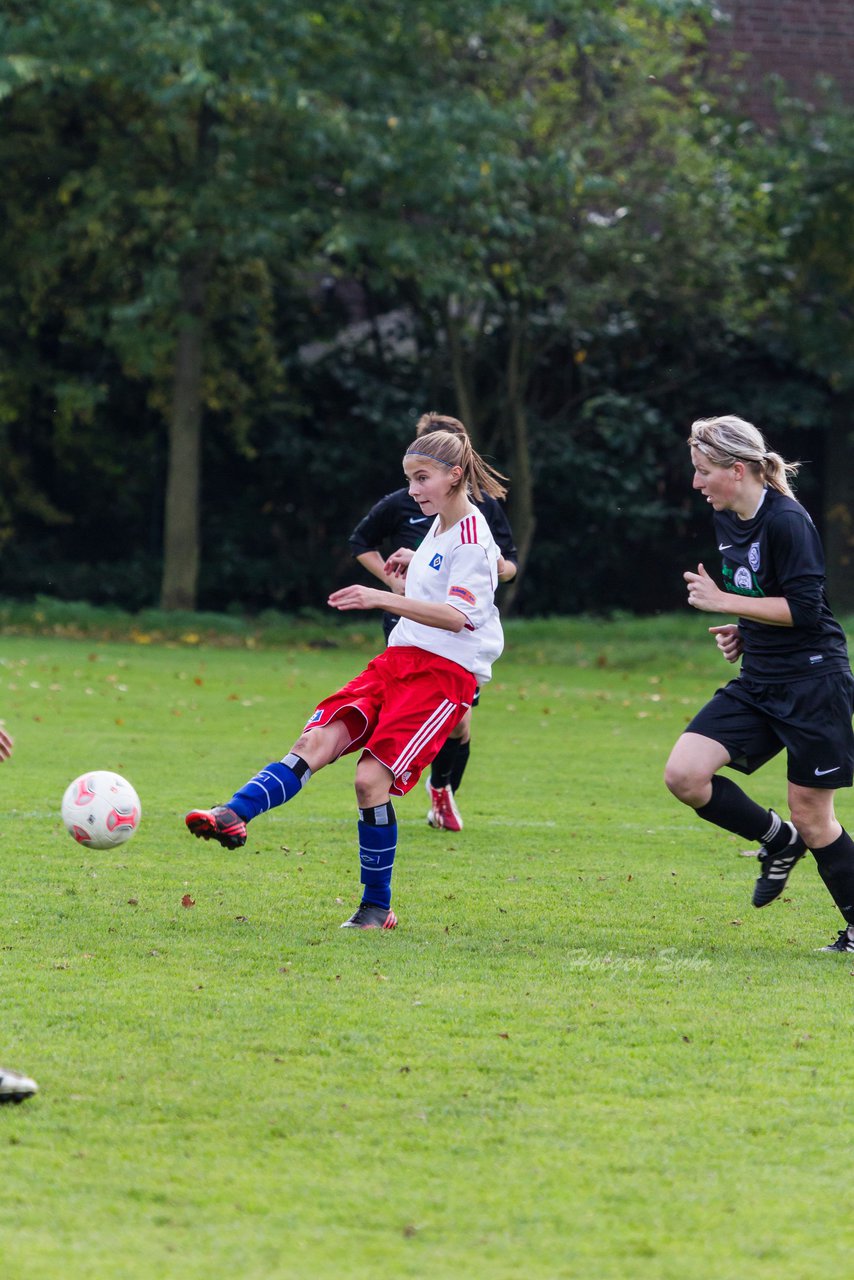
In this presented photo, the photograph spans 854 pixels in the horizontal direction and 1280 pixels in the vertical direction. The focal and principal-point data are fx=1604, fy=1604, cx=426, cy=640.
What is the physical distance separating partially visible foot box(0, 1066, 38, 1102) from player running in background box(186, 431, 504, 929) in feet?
6.92

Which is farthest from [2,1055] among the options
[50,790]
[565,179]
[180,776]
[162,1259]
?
[565,179]

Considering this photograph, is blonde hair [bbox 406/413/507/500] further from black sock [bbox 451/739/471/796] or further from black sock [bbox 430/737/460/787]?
black sock [bbox 451/739/471/796]

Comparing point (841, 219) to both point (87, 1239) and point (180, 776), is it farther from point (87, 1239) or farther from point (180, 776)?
point (87, 1239)

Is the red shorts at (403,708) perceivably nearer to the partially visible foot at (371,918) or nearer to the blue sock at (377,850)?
the blue sock at (377,850)

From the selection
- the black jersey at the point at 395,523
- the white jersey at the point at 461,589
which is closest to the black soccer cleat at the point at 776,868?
the white jersey at the point at 461,589

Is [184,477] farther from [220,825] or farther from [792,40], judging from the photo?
[220,825]

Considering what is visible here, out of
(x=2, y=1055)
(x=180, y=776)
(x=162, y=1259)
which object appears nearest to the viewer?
(x=162, y=1259)

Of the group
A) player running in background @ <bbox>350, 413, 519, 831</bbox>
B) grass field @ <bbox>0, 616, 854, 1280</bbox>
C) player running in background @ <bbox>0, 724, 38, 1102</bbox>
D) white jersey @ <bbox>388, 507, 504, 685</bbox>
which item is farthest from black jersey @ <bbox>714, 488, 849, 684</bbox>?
player running in background @ <bbox>0, 724, 38, 1102</bbox>

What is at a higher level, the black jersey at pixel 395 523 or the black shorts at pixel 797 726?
the black jersey at pixel 395 523

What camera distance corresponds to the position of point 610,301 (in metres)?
23.2

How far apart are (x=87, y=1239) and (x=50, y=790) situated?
613cm

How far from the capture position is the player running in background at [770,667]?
5.80m

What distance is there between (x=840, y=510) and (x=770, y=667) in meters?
19.4

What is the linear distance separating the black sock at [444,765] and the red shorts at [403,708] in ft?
7.32
